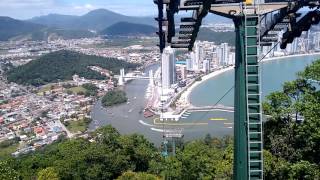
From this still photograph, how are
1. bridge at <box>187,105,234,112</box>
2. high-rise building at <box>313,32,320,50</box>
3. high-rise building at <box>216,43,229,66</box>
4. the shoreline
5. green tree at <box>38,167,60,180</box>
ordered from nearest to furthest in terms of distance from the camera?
1. green tree at <box>38,167,60,180</box>
2. bridge at <box>187,105,234,112</box>
3. the shoreline
4. high-rise building at <box>216,43,229,66</box>
5. high-rise building at <box>313,32,320,50</box>

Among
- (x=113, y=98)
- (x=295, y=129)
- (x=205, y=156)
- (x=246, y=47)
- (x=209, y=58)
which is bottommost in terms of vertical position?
(x=113, y=98)

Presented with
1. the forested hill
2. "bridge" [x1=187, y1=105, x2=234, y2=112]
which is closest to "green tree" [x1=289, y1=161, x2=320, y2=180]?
"bridge" [x1=187, y1=105, x2=234, y2=112]

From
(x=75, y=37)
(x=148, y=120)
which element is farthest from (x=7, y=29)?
(x=148, y=120)

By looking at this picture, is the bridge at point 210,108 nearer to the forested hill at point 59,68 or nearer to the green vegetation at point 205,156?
the green vegetation at point 205,156

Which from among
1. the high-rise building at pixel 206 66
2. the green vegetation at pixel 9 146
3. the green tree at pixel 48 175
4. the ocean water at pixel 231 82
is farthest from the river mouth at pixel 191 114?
the green tree at pixel 48 175

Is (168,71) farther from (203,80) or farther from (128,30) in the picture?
(128,30)

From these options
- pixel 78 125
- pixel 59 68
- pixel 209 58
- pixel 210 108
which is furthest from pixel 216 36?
pixel 78 125

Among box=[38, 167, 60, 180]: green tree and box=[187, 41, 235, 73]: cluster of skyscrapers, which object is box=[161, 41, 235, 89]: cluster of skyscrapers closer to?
box=[187, 41, 235, 73]: cluster of skyscrapers
